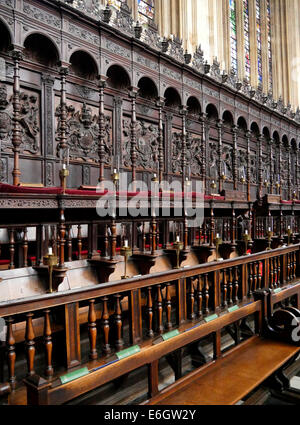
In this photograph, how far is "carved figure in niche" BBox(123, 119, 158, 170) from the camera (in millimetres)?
7297

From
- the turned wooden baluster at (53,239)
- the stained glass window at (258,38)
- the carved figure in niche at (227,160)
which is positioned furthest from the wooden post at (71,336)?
the stained glass window at (258,38)

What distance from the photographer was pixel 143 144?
25.4 ft

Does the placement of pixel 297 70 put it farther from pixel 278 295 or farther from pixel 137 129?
pixel 278 295

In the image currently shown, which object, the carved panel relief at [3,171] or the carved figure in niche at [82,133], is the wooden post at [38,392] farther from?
the carved figure in niche at [82,133]

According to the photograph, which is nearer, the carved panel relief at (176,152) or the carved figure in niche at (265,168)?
the carved panel relief at (176,152)

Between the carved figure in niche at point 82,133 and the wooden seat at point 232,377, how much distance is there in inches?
182

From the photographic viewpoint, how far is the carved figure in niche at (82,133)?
249 inches

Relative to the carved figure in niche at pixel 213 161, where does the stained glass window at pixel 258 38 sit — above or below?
above

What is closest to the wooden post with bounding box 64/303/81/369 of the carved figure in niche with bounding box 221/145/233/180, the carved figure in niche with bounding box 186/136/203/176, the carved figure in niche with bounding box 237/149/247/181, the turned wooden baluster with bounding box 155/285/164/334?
the turned wooden baluster with bounding box 155/285/164/334

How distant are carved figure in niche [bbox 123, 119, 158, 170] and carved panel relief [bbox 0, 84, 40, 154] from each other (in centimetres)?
200

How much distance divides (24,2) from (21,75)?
1104 millimetres

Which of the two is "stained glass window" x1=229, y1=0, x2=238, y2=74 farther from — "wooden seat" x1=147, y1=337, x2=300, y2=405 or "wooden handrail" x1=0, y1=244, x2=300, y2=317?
"wooden seat" x1=147, y1=337, x2=300, y2=405
